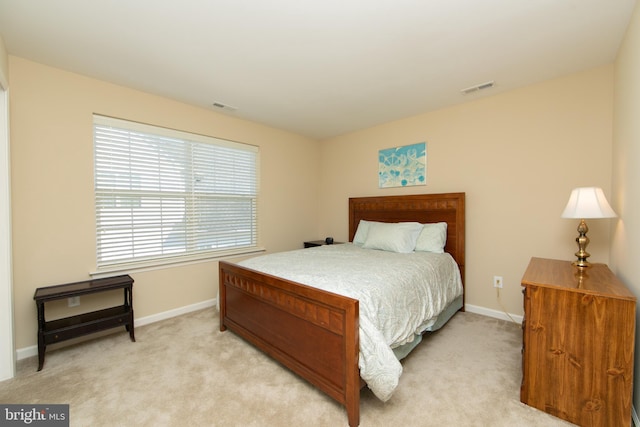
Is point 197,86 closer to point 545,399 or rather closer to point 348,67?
point 348,67

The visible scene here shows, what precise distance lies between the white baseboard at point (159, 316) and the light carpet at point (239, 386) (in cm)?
12

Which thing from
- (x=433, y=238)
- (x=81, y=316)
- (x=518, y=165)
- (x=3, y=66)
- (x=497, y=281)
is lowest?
(x=81, y=316)

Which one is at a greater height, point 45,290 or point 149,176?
point 149,176

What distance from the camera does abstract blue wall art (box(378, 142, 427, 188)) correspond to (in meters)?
3.41

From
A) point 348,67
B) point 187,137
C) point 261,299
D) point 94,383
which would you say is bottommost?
point 94,383

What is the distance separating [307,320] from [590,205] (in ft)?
6.64

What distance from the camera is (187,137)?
3.12m

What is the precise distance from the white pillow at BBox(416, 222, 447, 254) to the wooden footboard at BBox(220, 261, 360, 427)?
1.75m

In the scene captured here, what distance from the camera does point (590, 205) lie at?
1808 millimetres

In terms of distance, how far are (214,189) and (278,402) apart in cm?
249

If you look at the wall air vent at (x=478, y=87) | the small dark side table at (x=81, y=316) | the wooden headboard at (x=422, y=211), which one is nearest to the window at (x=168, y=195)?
the small dark side table at (x=81, y=316)

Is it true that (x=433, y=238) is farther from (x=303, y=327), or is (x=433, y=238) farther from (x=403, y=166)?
(x=303, y=327)

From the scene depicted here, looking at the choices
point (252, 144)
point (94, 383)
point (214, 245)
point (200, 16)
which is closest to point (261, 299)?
point (94, 383)

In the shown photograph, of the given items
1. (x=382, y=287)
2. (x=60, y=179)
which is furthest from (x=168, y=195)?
(x=382, y=287)
